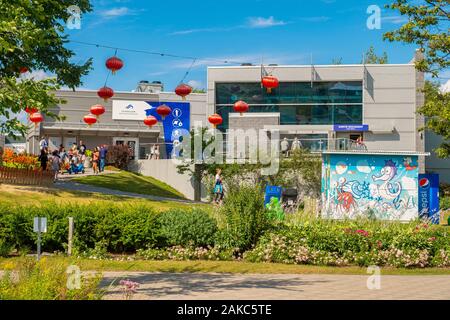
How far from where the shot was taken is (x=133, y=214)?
16297 millimetres

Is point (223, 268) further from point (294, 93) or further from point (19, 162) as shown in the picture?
point (294, 93)

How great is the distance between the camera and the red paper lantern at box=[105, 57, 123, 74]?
930 inches

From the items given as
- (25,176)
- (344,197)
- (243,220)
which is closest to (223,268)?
(243,220)

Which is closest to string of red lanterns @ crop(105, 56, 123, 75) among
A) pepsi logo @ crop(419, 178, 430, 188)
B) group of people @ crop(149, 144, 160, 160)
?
pepsi logo @ crop(419, 178, 430, 188)

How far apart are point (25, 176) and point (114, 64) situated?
738 cm

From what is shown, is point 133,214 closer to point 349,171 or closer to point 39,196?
point 39,196

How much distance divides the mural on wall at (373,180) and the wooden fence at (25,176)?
1252cm

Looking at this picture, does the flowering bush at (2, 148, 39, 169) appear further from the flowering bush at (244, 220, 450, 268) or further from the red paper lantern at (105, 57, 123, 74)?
the flowering bush at (244, 220, 450, 268)

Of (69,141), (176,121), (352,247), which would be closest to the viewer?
(352,247)

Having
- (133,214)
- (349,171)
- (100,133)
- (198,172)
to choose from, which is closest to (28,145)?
(100,133)

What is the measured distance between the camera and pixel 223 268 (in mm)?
14281

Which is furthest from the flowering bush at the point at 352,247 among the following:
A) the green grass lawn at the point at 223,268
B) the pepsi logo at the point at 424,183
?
the pepsi logo at the point at 424,183

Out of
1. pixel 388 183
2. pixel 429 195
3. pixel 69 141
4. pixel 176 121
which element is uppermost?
pixel 176 121

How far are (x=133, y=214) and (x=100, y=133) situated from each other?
132 feet
